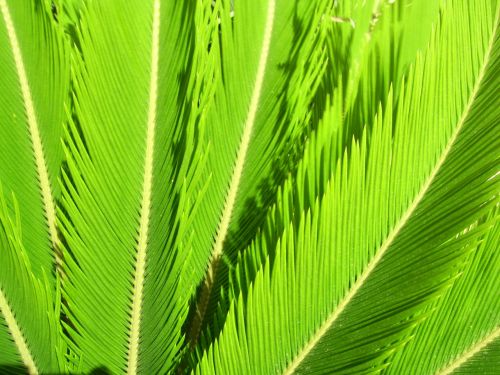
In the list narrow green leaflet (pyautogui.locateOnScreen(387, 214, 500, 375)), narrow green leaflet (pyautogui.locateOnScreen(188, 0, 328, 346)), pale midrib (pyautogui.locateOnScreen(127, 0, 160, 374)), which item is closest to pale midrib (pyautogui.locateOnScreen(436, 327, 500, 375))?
narrow green leaflet (pyautogui.locateOnScreen(387, 214, 500, 375))

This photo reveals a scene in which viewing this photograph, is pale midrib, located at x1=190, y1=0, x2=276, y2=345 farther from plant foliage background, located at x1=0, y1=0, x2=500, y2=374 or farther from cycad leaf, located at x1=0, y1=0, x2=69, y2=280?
cycad leaf, located at x1=0, y1=0, x2=69, y2=280

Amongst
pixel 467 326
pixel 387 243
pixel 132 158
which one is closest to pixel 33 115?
pixel 132 158

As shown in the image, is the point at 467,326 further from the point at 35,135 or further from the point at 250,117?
the point at 35,135

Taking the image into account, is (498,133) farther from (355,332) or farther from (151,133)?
(151,133)

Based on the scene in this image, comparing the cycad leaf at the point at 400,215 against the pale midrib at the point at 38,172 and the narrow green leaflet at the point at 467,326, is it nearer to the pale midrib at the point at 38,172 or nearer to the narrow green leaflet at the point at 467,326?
the narrow green leaflet at the point at 467,326

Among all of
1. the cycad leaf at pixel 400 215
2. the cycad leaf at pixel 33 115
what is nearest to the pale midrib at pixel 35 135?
the cycad leaf at pixel 33 115

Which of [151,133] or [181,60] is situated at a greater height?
[181,60]

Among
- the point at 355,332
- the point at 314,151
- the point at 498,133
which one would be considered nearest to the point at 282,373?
the point at 355,332
